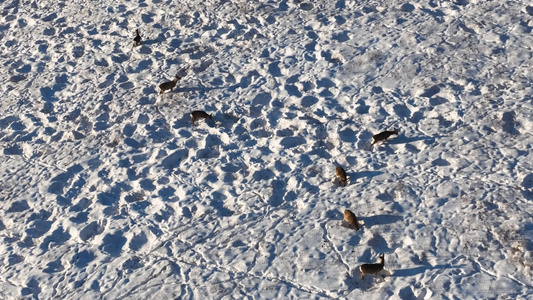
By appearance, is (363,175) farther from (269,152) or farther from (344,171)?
(269,152)

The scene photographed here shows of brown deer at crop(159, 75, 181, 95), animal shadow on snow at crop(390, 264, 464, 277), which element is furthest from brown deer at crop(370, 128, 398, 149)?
brown deer at crop(159, 75, 181, 95)

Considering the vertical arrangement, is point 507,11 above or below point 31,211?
above

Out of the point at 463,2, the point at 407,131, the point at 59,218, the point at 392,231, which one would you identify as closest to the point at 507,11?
the point at 463,2

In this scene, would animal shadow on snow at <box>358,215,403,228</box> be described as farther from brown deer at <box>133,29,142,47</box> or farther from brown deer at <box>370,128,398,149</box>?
brown deer at <box>133,29,142,47</box>

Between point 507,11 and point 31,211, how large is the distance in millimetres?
5250

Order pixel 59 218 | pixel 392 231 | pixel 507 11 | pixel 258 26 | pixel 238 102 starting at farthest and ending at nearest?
1. pixel 258 26
2. pixel 507 11
3. pixel 238 102
4. pixel 59 218
5. pixel 392 231

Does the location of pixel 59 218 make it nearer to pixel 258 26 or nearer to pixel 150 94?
pixel 150 94

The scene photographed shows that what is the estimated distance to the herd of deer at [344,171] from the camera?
441 centimetres

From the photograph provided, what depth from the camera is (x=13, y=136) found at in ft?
20.8

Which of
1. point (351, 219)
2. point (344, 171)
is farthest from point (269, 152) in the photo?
point (351, 219)

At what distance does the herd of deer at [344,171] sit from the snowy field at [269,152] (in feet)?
0.22

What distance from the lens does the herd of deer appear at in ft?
14.5

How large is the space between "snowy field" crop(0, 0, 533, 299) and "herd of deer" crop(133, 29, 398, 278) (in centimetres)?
7

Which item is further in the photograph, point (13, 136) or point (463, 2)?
point (463, 2)
